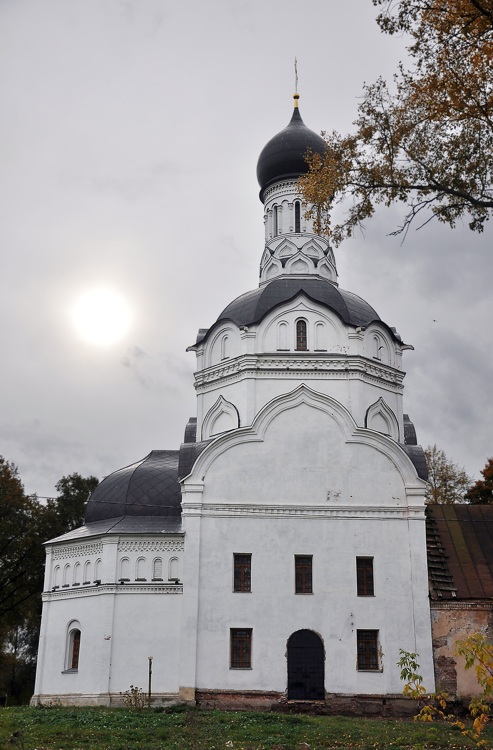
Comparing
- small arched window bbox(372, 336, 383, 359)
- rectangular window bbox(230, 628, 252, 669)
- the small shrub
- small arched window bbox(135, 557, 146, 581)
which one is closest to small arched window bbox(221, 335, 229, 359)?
small arched window bbox(372, 336, 383, 359)

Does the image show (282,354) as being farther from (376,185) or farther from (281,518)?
(376,185)

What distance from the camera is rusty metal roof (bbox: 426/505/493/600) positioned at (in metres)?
19.5

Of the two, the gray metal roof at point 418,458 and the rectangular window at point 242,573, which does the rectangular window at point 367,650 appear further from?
the gray metal roof at point 418,458

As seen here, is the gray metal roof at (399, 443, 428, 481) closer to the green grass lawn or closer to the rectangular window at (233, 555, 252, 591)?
the rectangular window at (233, 555, 252, 591)

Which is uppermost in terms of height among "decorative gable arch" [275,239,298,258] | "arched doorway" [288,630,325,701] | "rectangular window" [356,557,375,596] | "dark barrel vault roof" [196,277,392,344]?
"decorative gable arch" [275,239,298,258]

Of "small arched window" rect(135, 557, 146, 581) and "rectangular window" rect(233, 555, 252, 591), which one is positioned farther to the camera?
"small arched window" rect(135, 557, 146, 581)

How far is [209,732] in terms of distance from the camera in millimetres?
13969

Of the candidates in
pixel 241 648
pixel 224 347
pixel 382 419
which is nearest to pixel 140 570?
pixel 241 648

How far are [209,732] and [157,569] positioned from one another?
710cm

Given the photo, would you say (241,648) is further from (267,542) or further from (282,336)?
(282,336)

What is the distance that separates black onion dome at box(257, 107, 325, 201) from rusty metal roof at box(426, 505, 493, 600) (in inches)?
461

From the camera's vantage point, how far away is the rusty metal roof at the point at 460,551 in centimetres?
1953

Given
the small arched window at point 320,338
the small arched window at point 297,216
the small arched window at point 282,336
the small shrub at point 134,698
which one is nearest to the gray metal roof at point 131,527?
the small shrub at point 134,698


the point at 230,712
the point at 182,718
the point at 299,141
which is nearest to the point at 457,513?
the point at 230,712
